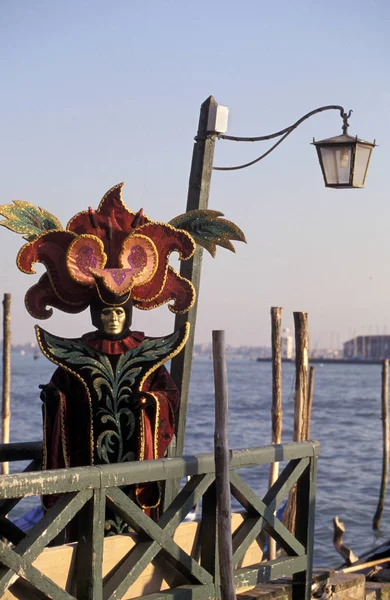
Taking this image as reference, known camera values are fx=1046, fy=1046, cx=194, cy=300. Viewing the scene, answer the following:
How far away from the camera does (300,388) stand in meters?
12.0

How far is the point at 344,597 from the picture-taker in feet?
20.3

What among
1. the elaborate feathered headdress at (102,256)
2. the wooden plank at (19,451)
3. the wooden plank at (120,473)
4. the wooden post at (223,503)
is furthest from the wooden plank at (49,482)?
the wooden plank at (19,451)

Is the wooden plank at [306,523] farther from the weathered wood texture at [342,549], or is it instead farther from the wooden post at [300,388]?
the weathered wood texture at [342,549]

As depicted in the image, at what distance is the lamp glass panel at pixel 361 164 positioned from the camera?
675 centimetres

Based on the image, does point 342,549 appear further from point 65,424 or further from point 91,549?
point 91,549

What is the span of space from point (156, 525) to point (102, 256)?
5.25 ft

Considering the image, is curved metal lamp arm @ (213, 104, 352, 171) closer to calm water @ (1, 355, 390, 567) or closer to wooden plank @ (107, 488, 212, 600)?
wooden plank @ (107, 488, 212, 600)

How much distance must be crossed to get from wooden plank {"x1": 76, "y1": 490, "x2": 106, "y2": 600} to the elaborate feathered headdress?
4.97 ft

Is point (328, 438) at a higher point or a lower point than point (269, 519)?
lower

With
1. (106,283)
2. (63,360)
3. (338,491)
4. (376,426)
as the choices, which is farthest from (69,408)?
(376,426)

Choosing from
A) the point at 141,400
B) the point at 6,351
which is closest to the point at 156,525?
the point at 141,400

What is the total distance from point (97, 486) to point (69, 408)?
121 cm

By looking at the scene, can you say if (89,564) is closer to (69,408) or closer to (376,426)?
(69,408)

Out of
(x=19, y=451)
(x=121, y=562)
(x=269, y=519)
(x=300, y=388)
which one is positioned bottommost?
(x=121, y=562)
